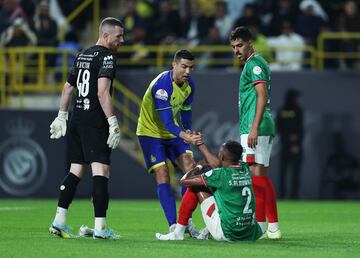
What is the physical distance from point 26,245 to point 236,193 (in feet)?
7.14

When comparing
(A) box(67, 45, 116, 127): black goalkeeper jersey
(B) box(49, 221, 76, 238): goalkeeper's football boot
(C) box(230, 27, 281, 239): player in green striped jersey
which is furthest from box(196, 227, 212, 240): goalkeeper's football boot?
(A) box(67, 45, 116, 127): black goalkeeper jersey

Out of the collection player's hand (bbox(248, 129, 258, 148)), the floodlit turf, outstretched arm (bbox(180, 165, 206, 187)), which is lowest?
the floodlit turf

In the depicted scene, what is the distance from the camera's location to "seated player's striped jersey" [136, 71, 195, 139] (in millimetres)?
12375

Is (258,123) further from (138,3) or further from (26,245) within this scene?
(138,3)

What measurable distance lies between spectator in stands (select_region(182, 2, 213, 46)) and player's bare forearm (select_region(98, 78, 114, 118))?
40.8ft

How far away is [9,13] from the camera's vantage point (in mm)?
24812

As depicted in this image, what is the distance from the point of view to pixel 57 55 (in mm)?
24234

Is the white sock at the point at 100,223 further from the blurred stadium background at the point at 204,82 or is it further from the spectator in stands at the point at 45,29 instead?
the spectator in stands at the point at 45,29

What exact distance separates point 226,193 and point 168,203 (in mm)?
1086

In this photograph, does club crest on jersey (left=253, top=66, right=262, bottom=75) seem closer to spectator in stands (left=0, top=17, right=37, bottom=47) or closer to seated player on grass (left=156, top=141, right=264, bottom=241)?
seated player on grass (left=156, top=141, right=264, bottom=241)

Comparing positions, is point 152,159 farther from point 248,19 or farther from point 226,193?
point 248,19

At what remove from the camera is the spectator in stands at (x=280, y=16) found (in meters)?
24.2

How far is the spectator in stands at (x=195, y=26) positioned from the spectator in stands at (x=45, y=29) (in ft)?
9.53

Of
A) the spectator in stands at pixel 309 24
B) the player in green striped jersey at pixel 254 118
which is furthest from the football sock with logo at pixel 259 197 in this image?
the spectator in stands at pixel 309 24
